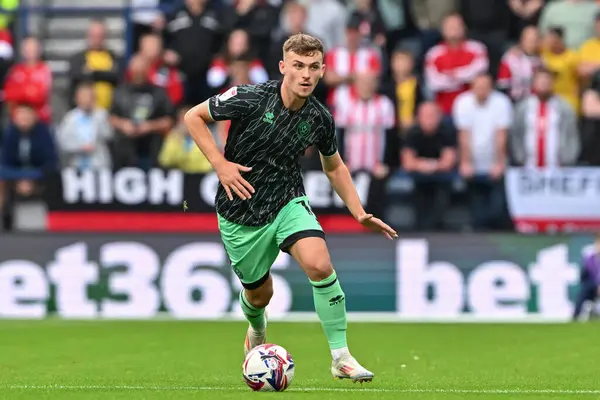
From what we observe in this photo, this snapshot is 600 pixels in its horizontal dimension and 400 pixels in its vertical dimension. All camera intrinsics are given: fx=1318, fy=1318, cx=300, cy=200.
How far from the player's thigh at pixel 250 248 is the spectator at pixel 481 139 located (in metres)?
9.73

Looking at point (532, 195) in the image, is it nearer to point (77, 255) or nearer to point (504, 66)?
point (504, 66)

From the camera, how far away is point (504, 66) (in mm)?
20188

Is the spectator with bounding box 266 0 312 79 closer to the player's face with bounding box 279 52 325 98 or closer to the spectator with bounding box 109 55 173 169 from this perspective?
the spectator with bounding box 109 55 173 169

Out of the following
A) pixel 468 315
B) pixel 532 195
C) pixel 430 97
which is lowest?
pixel 468 315

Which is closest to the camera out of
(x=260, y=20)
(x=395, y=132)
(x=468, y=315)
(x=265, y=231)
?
(x=265, y=231)

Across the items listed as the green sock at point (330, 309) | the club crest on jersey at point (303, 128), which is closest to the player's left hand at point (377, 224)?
the green sock at point (330, 309)

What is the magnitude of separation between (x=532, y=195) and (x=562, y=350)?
579 centimetres

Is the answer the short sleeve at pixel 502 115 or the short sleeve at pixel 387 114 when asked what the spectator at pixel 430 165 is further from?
the short sleeve at pixel 502 115

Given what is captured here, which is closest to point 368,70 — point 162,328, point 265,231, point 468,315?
point 468,315

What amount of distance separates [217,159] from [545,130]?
11074mm

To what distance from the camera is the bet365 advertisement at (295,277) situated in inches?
715

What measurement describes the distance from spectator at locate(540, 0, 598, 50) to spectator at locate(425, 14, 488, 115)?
63.1 inches

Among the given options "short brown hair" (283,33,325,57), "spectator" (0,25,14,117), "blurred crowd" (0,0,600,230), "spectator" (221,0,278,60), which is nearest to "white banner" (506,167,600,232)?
"blurred crowd" (0,0,600,230)

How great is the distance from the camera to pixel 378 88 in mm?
19469
